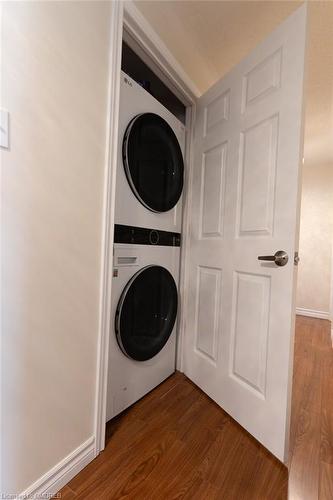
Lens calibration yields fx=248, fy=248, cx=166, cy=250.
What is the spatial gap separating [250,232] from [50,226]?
87 cm

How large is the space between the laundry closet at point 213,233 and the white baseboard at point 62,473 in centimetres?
19

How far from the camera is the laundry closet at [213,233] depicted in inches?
40.8

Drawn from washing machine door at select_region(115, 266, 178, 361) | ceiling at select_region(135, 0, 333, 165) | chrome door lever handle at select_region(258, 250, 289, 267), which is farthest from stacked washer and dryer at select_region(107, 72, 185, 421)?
chrome door lever handle at select_region(258, 250, 289, 267)

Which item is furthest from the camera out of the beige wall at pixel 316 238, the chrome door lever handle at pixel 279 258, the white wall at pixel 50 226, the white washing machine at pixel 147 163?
the beige wall at pixel 316 238

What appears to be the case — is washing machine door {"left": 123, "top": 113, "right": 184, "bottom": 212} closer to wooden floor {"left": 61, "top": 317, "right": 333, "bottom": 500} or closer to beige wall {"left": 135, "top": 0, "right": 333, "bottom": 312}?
beige wall {"left": 135, "top": 0, "right": 333, "bottom": 312}

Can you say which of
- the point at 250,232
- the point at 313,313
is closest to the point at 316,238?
the point at 313,313

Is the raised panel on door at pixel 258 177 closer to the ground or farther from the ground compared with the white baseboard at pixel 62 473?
farther from the ground

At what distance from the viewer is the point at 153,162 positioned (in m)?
1.39

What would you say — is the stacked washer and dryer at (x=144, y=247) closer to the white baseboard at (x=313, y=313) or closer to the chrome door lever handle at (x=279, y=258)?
the chrome door lever handle at (x=279, y=258)

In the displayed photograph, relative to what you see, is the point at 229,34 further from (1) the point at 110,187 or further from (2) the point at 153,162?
(1) the point at 110,187

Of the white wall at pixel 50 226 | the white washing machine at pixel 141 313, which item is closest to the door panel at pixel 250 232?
the white washing machine at pixel 141 313

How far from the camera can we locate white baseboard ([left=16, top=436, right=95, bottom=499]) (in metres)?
0.82

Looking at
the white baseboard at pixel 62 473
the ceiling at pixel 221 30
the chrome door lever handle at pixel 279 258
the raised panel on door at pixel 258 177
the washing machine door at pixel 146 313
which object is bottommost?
the white baseboard at pixel 62 473

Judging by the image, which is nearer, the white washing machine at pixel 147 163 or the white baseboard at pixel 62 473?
the white baseboard at pixel 62 473
